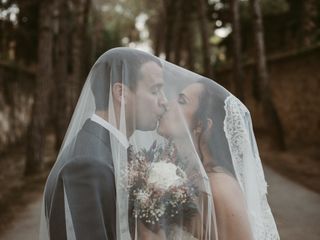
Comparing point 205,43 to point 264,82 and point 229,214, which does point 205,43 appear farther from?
point 229,214

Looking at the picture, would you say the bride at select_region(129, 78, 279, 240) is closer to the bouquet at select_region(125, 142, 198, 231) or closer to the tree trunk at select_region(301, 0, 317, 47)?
the bouquet at select_region(125, 142, 198, 231)

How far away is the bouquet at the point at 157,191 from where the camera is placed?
2332mm

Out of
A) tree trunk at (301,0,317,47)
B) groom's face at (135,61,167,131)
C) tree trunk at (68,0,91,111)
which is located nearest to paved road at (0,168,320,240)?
groom's face at (135,61,167,131)

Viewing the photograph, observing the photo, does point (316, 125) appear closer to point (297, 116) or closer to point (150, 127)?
point (297, 116)

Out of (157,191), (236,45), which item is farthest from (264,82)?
(157,191)

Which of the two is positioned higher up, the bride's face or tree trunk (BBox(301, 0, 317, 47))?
tree trunk (BBox(301, 0, 317, 47))

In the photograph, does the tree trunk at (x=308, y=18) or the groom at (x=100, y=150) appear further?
the tree trunk at (x=308, y=18)

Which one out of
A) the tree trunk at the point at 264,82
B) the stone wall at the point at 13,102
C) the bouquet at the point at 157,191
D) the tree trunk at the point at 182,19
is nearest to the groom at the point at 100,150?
the bouquet at the point at 157,191

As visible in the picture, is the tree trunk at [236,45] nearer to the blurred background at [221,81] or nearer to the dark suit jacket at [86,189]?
the blurred background at [221,81]

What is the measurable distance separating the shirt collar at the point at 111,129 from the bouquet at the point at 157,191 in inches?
4.8

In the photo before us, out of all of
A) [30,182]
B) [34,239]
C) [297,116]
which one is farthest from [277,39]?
[34,239]

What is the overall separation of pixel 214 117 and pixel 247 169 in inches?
14.6

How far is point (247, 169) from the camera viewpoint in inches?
120

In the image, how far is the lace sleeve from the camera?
298cm
